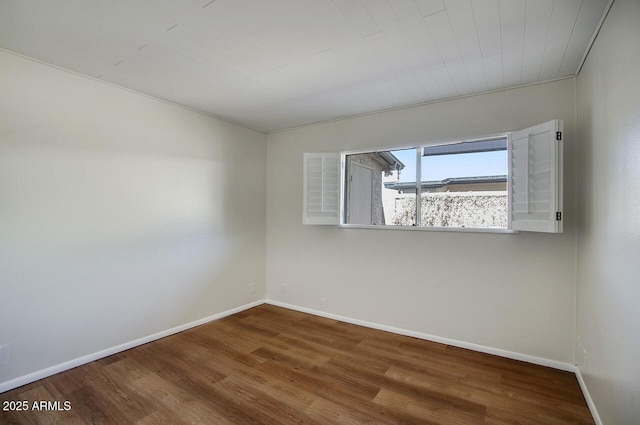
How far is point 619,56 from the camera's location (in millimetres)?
1517

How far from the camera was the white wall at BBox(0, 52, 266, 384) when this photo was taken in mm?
2189

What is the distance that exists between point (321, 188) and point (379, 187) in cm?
72

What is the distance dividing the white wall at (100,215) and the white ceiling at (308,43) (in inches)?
13.2

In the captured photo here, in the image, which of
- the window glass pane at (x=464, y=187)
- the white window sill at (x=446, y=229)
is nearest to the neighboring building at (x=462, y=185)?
the window glass pane at (x=464, y=187)

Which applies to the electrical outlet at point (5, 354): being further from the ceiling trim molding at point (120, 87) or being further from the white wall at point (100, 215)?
the ceiling trim molding at point (120, 87)

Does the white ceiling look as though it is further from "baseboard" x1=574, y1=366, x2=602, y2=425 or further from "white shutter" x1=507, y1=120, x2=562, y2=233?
"baseboard" x1=574, y1=366, x2=602, y2=425

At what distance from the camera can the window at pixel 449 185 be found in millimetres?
2291

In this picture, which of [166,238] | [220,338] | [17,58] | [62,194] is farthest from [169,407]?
[17,58]

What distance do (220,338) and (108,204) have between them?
1739mm

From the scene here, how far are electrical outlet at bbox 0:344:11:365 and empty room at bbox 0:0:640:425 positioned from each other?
0.04ft

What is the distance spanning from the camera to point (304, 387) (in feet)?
7.32

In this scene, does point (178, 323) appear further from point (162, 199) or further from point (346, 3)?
point (346, 3)

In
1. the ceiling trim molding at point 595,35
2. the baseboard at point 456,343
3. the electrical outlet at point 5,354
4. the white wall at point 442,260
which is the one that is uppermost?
the ceiling trim molding at point 595,35

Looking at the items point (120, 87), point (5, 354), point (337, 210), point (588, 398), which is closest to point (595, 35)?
point (588, 398)
